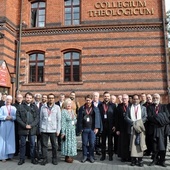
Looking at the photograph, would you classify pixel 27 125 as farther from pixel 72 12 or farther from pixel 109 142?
pixel 72 12

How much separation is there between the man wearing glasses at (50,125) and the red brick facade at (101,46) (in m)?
7.57

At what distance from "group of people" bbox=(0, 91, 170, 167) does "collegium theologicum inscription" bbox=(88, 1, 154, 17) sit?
29.8ft

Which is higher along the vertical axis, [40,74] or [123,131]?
[40,74]

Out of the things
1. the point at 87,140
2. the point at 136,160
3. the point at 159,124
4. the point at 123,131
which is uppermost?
the point at 159,124

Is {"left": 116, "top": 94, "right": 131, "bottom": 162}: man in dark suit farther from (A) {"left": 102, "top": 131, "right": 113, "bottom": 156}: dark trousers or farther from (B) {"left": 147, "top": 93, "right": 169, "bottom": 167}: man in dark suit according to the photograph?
(B) {"left": 147, "top": 93, "right": 169, "bottom": 167}: man in dark suit

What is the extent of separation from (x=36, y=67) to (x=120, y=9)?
21.2 ft

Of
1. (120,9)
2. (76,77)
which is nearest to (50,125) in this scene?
(76,77)

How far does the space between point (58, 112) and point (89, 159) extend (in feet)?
5.33

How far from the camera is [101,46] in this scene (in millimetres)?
14406

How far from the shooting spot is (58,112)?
6.72 meters

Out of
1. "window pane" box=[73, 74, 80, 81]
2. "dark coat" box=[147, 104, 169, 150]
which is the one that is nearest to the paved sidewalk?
"dark coat" box=[147, 104, 169, 150]

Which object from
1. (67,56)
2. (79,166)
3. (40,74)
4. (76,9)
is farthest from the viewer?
(76,9)

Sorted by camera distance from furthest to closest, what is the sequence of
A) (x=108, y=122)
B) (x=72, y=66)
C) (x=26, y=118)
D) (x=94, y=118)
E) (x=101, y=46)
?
(x=72, y=66) → (x=101, y=46) → (x=108, y=122) → (x=94, y=118) → (x=26, y=118)

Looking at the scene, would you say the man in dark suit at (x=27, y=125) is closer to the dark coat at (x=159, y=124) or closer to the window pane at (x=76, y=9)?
the dark coat at (x=159, y=124)
